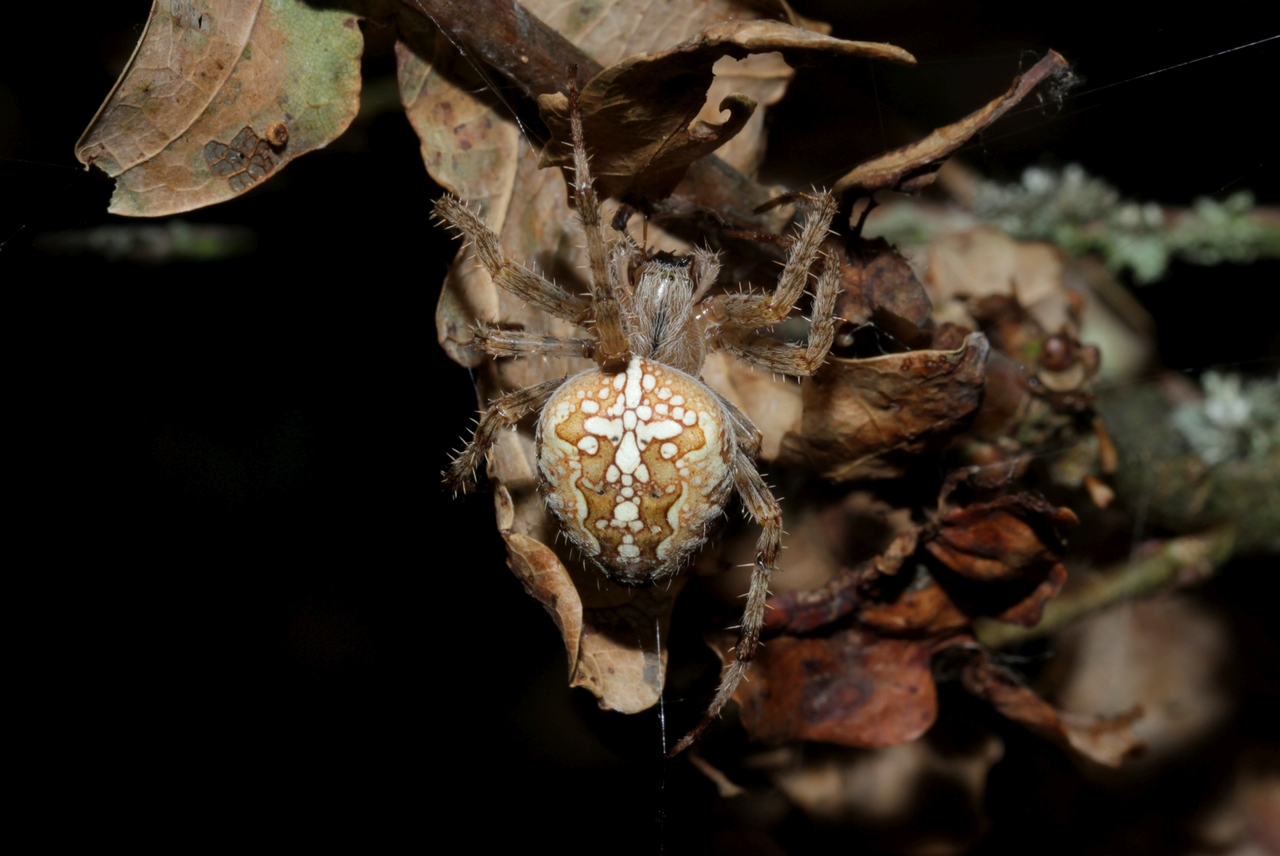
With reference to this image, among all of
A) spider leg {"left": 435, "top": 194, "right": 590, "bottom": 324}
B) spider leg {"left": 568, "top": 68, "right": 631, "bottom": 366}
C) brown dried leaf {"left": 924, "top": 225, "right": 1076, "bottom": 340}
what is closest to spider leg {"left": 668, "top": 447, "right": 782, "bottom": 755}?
spider leg {"left": 568, "top": 68, "right": 631, "bottom": 366}

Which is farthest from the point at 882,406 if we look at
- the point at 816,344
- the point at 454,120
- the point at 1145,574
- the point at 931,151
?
the point at 1145,574

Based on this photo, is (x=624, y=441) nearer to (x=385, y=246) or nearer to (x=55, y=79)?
(x=385, y=246)

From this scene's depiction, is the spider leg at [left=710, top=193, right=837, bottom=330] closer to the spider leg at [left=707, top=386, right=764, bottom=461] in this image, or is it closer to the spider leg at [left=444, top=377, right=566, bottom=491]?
the spider leg at [left=707, top=386, right=764, bottom=461]

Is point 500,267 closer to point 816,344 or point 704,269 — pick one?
point 704,269

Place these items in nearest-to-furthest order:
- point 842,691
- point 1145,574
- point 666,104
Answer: point 666,104 → point 842,691 → point 1145,574

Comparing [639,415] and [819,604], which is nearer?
[639,415]

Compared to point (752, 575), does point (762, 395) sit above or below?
above

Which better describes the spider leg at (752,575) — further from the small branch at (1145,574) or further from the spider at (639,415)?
the small branch at (1145,574)
